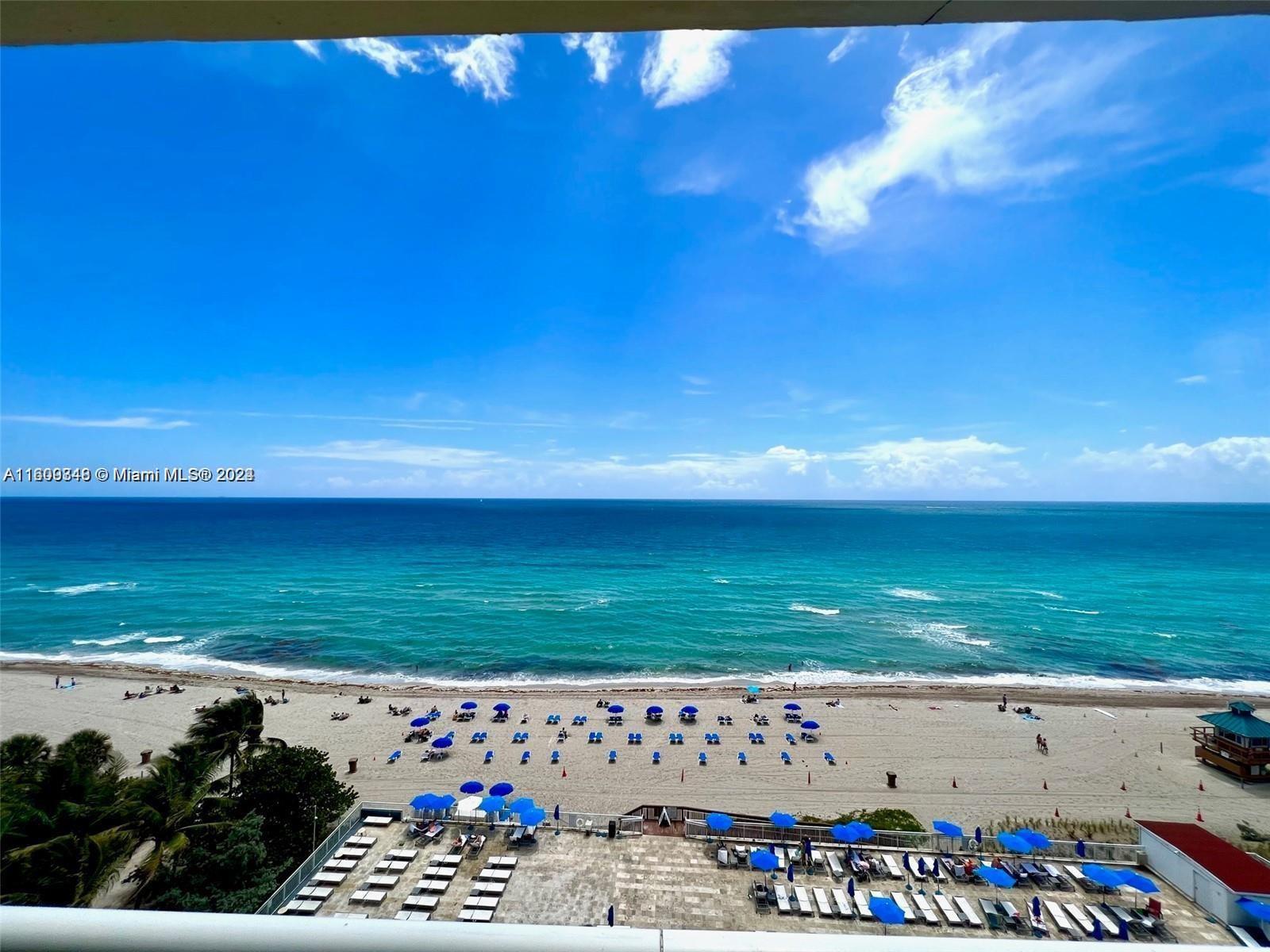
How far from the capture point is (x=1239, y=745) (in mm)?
21500

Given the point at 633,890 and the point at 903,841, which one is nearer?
the point at 633,890

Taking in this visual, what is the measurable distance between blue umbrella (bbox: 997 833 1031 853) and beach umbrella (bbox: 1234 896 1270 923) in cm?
366

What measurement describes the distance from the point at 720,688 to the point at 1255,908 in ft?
72.5

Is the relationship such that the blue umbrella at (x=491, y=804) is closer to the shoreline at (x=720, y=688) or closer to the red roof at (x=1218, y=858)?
the shoreline at (x=720, y=688)

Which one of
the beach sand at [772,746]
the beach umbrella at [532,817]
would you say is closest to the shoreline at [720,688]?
the beach sand at [772,746]

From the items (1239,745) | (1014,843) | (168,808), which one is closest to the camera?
(168,808)

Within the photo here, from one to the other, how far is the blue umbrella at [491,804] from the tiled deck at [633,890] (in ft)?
5.12

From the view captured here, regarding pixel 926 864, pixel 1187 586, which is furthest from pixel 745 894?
pixel 1187 586

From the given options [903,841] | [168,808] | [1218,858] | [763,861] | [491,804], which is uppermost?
[168,808]

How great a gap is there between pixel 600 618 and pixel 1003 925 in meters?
34.8

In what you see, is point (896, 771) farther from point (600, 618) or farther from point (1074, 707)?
point (600, 618)

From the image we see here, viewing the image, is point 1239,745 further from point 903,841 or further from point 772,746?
point 903,841

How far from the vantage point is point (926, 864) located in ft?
42.9

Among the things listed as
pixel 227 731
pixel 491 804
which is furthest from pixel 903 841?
pixel 227 731
